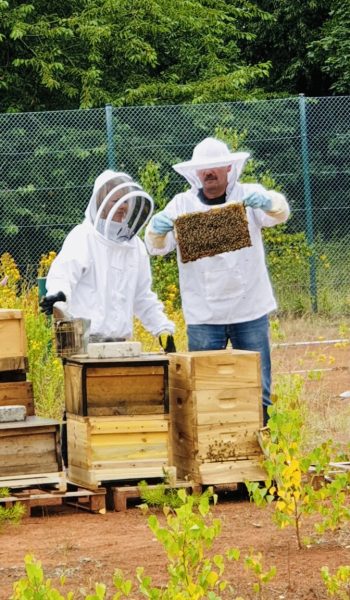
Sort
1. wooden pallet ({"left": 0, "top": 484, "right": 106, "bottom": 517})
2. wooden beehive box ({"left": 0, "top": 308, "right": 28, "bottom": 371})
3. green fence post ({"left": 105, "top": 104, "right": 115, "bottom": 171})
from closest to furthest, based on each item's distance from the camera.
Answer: wooden pallet ({"left": 0, "top": 484, "right": 106, "bottom": 517})
wooden beehive box ({"left": 0, "top": 308, "right": 28, "bottom": 371})
green fence post ({"left": 105, "top": 104, "right": 115, "bottom": 171})

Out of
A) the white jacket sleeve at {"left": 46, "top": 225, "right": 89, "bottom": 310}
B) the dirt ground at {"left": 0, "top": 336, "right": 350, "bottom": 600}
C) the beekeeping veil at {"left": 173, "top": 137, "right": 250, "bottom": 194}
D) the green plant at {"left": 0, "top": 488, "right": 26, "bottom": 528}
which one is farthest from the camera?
the beekeeping veil at {"left": 173, "top": 137, "right": 250, "bottom": 194}

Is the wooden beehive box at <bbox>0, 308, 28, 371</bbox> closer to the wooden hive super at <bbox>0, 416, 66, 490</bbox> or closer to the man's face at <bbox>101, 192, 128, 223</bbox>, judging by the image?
the wooden hive super at <bbox>0, 416, 66, 490</bbox>

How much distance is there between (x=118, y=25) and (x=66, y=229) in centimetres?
538

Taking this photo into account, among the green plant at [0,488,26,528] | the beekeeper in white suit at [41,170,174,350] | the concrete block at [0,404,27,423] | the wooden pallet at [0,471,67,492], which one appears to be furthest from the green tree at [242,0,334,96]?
the green plant at [0,488,26,528]

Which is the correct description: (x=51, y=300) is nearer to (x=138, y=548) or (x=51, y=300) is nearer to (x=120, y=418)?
(x=120, y=418)

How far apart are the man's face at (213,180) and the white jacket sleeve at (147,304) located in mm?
481

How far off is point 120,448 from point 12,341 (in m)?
0.84

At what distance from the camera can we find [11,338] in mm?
6824

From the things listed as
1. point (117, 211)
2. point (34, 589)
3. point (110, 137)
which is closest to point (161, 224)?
point (117, 211)

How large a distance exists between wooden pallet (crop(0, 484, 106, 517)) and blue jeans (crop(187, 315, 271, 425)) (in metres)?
1.14

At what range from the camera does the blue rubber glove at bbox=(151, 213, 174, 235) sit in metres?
7.11

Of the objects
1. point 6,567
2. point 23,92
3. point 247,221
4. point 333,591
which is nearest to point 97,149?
point 23,92

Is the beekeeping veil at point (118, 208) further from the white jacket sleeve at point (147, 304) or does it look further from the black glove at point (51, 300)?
the black glove at point (51, 300)

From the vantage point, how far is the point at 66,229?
45.8ft
